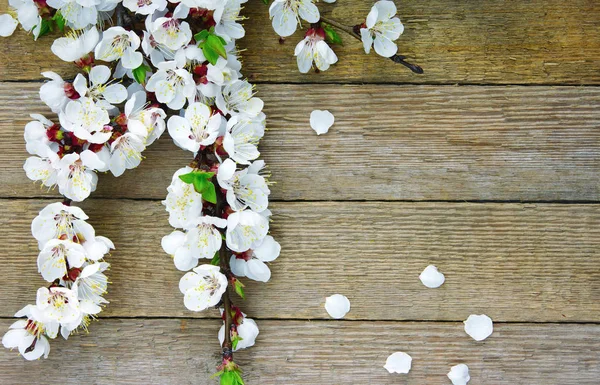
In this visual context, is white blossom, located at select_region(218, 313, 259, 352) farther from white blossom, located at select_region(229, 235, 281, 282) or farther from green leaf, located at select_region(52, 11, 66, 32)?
green leaf, located at select_region(52, 11, 66, 32)

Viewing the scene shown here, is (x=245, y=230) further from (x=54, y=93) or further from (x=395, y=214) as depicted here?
(x=54, y=93)

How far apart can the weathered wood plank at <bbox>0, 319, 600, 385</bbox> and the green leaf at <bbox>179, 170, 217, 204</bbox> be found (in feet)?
0.94

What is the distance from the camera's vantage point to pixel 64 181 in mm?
934

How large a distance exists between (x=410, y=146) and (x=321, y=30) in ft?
0.87

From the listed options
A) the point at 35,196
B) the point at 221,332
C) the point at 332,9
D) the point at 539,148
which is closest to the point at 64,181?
the point at 35,196

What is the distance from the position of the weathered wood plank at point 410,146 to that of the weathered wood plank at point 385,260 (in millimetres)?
32

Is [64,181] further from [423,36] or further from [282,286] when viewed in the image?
[423,36]

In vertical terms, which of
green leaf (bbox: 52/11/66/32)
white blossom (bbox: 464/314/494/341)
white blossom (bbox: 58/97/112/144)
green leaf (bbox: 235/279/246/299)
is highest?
green leaf (bbox: 52/11/66/32)

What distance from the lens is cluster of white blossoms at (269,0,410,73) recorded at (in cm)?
95

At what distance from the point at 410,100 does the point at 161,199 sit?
494mm

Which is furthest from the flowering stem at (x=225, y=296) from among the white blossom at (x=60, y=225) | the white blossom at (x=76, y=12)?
the white blossom at (x=76, y=12)

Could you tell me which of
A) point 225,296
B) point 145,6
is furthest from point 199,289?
point 145,6

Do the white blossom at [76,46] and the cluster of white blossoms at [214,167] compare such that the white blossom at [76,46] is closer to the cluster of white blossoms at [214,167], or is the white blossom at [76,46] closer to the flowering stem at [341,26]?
the cluster of white blossoms at [214,167]

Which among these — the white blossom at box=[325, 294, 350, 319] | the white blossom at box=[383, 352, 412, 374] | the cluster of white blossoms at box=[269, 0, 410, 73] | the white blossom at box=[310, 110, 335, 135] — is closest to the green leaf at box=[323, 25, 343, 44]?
the cluster of white blossoms at box=[269, 0, 410, 73]
